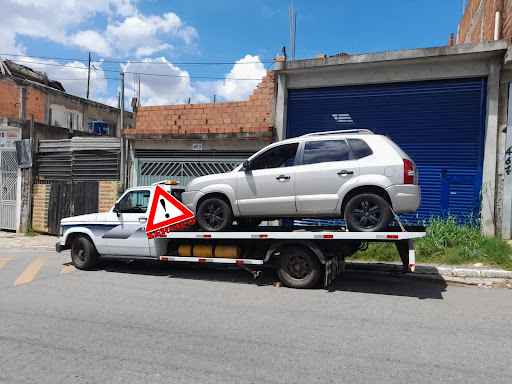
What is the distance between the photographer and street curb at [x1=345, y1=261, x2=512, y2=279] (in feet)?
25.6

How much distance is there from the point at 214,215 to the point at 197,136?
19.6ft

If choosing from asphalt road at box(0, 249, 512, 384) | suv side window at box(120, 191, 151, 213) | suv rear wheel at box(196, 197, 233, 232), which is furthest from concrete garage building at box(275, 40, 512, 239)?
suv side window at box(120, 191, 151, 213)

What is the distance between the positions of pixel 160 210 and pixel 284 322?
3844mm

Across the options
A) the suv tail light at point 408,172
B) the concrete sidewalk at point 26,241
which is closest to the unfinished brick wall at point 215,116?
the concrete sidewalk at point 26,241

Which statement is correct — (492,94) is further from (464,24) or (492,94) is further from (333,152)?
(464,24)

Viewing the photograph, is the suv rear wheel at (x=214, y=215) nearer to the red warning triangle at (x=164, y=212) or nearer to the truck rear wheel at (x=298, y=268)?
the red warning triangle at (x=164, y=212)

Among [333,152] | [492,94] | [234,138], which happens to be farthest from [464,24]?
[333,152]

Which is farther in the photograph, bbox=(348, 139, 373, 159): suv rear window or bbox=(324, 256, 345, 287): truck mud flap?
bbox=(324, 256, 345, 287): truck mud flap

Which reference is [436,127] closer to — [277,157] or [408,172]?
[408,172]

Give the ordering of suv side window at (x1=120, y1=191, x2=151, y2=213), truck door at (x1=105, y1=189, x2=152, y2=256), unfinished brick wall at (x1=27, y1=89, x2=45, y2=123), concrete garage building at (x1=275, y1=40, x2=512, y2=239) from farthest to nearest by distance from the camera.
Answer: unfinished brick wall at (x1=27, y1=89, x2=45, y2=123) → concrete garage building at (x1=275, y1=40, x2=512, y2=239) → suv side window at (x1=120, y1=191, x2=151, y2=213) → truck door at (x1=105, y1=189, x2=152, y2=256)

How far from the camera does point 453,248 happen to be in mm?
9328

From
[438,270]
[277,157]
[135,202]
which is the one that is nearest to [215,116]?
[135,202]

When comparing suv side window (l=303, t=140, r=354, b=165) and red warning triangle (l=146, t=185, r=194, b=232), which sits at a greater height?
suv side window (l=303, t=140, r=354, b=165)

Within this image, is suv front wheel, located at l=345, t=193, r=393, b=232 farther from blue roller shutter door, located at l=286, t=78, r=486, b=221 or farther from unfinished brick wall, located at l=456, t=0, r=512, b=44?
unfinished brick wall, located at l=456, t=0, r=512, b=44
